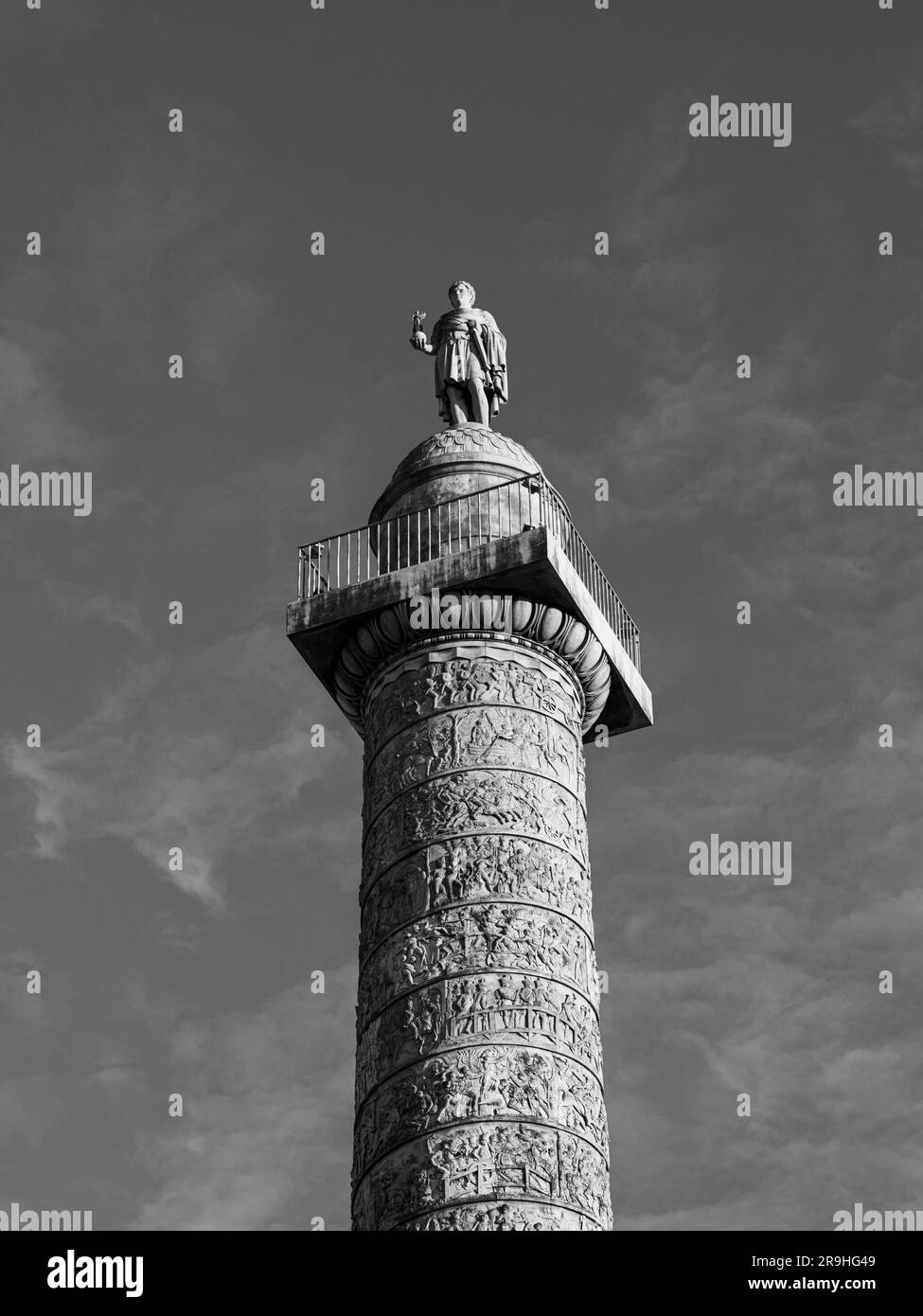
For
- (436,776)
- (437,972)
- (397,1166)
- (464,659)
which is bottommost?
(397,1166)

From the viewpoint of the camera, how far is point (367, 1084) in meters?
13.4

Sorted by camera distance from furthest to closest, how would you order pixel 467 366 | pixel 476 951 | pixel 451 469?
pixel 467 366, pixel 451 469, pixel 476 951

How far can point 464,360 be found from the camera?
17469 mm

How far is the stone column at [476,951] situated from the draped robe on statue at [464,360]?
9.70 feet

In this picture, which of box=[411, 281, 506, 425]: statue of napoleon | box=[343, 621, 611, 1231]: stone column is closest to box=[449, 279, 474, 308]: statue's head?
box=[411, 281, 506, 425]: statue of napoleon

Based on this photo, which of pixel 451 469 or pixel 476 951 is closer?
pixel 476 951

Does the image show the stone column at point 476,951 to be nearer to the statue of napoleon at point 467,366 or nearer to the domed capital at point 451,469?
the domed capital at point 451,469

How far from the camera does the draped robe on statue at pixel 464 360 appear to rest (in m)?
17.4

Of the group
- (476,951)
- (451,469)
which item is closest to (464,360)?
(451,469)

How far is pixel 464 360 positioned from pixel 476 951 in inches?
231

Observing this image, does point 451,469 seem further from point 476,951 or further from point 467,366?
point 476,951
